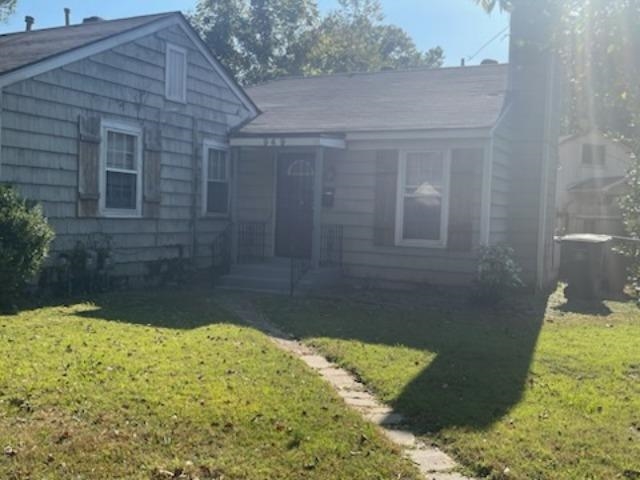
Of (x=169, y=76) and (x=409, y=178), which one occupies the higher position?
(x=169, y=76)

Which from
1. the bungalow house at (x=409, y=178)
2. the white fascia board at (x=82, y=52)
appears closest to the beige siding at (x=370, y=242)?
the bungalow house at (x=409, y=178)

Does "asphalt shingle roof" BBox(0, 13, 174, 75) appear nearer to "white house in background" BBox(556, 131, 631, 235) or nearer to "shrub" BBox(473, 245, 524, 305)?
"shrub" BBox(473, 245, 524, 305)

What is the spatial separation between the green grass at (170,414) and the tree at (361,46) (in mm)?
30822

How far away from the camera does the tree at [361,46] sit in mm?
37156

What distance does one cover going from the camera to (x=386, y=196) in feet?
43.4

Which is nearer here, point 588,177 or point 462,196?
point 462,196

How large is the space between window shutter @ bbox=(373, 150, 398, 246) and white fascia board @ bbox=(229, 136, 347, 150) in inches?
32.6

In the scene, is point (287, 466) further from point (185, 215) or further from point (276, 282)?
point (185, 215)

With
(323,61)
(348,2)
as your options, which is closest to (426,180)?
(323,61)

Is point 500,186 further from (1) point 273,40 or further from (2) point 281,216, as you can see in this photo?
(1) point 273,40

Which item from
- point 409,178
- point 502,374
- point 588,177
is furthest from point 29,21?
point 588,177

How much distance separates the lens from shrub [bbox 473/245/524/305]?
11461 millimetres

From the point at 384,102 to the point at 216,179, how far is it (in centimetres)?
384

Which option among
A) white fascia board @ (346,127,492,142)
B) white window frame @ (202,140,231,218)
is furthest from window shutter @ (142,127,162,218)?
white fascia board @ (346,127,492,142)
